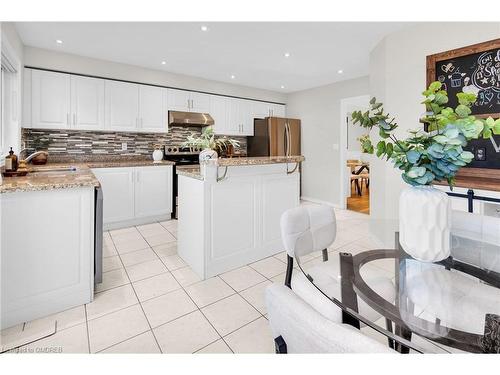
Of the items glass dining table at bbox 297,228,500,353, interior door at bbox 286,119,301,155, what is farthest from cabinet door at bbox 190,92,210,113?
glass dining table at bbox 297,228,500,353

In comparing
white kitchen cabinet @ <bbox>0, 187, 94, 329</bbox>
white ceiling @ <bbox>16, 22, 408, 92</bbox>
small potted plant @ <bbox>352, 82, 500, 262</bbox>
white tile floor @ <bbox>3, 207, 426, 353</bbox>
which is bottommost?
white tile floor @ <bbox>3, 207, 426, 353</bbox>

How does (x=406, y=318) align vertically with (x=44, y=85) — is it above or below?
below

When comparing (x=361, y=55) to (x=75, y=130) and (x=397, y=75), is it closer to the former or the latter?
(x=397, y=75)

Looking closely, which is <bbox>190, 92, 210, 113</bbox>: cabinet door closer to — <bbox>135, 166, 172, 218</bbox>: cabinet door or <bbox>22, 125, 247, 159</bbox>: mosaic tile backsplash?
<bbox>22, 125, 247, 159</bbox>: mosaic tile backsplash

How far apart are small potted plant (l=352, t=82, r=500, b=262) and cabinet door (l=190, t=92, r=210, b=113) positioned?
4151mm

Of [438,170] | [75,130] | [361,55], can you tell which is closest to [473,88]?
[361,55]

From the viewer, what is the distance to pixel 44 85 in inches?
139

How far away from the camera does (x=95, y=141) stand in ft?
13.6

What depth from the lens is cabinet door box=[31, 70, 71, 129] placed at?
3.49 meters

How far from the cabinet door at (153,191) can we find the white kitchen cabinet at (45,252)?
213 centimetres

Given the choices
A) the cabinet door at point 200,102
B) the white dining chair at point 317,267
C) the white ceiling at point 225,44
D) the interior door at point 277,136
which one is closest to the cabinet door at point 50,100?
the white ceiling at point 225,44
